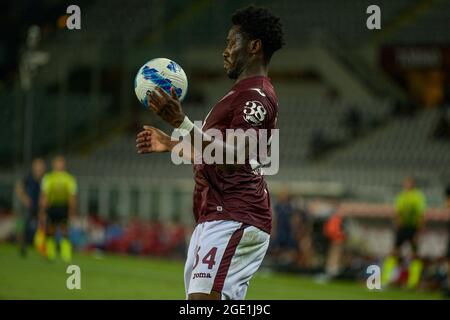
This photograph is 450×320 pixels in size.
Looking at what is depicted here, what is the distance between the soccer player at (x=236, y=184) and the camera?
22.4 feet

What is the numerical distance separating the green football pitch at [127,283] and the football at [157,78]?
625 cm

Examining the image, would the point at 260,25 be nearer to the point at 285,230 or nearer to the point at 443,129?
the point at 285,230

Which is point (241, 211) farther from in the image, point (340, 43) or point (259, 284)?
point (340, 43)

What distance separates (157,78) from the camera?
7.14 meters

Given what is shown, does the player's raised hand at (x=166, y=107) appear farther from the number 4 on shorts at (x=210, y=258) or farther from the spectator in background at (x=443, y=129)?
the spectator in background at (x=443, y=129)

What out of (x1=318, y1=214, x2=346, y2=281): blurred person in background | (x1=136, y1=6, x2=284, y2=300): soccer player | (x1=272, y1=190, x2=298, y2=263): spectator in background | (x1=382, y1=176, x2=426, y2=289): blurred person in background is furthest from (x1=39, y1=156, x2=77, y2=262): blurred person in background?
(x1=136, y1=6, x2=284, y2=300): soccer player

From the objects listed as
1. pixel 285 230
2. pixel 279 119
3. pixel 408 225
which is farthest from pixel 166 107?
pixel 279 119

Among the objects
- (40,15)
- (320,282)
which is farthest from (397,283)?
(40,15)

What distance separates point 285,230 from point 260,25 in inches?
653


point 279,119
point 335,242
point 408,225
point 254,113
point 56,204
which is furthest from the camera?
point 279,119

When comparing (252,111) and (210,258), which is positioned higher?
(252,111)

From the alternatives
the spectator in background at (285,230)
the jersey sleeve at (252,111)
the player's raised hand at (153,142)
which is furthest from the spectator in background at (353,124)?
the player's raised hand at (153,142)

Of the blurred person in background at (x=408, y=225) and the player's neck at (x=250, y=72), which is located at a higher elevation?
the player's neck at (x=250, y=72)

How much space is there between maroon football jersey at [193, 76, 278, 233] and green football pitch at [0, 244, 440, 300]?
6290 mm
